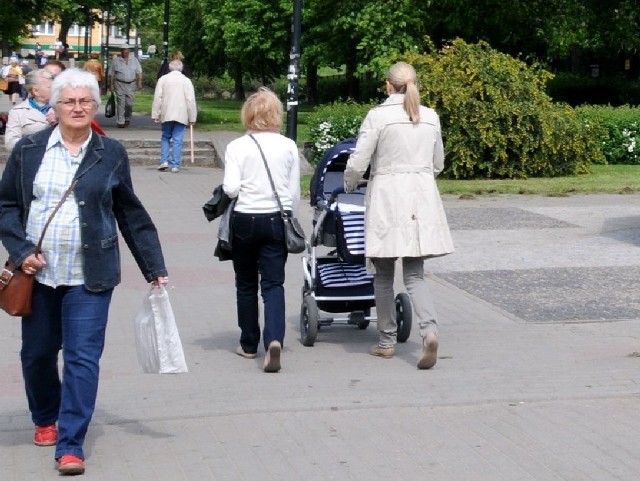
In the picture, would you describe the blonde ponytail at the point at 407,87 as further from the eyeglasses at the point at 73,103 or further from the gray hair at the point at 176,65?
the gray hair at the point at 176,65

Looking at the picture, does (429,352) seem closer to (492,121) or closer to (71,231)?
(71,231)

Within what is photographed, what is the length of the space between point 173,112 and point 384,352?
1270 centimetres

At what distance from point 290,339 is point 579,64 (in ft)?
127

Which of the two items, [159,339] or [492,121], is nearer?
[159,339]

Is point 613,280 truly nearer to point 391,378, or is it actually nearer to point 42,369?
point 391,378

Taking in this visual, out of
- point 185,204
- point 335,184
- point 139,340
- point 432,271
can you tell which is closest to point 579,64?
point 185,204

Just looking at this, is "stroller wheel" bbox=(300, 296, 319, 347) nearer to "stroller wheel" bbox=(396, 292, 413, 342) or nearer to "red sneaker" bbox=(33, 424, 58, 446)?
"stroller wheel" bbox=(396, 292, 413, 342)

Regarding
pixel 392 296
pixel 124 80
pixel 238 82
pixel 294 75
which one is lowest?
pixel 238 82

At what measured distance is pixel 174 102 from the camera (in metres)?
20.5

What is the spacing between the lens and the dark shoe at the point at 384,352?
8281 mm

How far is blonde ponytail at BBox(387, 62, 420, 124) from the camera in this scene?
7773 mm

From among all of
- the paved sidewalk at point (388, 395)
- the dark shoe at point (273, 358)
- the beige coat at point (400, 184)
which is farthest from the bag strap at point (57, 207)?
the beige coat at point (400, 184)

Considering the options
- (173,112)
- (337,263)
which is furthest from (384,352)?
(173,112)

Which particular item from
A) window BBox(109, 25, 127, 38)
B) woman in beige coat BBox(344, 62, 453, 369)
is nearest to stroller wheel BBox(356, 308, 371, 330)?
woman in beige coat BBox(344, 62, 453, 369)
